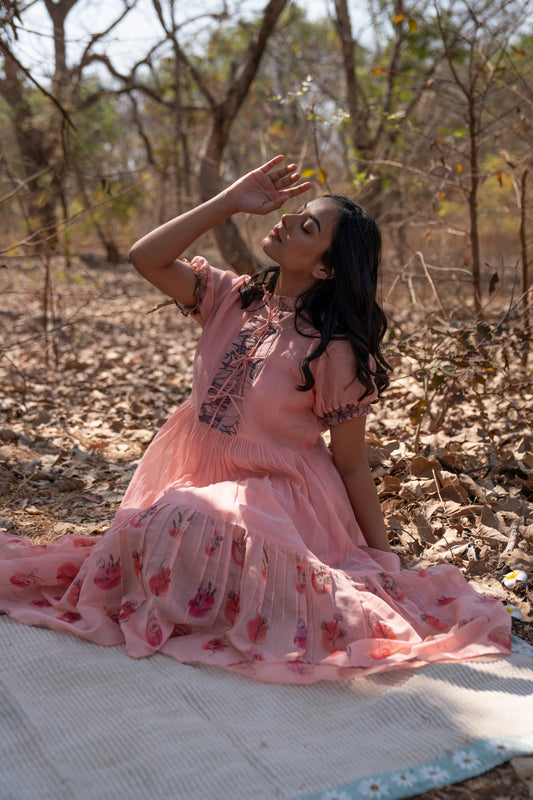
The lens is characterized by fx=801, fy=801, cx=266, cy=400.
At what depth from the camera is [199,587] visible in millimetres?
2092

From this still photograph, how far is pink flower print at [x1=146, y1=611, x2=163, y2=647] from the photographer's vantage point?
203 centimetres

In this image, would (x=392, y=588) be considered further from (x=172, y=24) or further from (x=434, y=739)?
(x=172, y=24)

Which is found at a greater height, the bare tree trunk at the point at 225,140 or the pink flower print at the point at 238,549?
the bare tree trunk at the point at 225,140

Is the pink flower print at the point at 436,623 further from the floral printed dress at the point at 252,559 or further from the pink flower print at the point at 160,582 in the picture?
the pink flower print at the point at 160,582

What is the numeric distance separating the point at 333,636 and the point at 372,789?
48cm

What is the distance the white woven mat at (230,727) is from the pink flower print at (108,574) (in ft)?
0.52

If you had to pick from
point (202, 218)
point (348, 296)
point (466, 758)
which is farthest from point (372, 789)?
point (202, 218)

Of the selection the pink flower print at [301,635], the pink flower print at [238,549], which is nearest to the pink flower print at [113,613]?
the pink flower print at [238,549]

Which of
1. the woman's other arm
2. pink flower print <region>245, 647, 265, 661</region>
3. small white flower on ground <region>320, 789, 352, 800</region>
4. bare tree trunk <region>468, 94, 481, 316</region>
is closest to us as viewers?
small white flower on ground <region>320, 789, 352, 800</region>

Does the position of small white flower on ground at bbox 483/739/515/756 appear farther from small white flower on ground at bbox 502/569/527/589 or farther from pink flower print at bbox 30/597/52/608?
pink flower print at bbox 30/597/52/608

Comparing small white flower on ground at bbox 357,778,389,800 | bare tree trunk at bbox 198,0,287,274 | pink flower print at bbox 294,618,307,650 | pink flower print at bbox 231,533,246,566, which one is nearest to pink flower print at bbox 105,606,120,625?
pink flower print at bbox 231,533,246,566

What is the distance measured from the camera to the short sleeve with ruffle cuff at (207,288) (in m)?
2.56

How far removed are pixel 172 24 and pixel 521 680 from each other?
720cm

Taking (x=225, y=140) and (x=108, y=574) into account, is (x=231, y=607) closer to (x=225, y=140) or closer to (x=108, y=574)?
(x=108, y=574)
